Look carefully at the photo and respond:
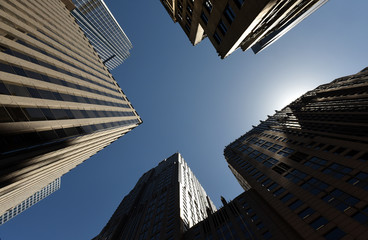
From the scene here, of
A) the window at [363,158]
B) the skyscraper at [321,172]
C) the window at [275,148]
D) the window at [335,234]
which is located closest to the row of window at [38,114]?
the skyscraper at [321,172]

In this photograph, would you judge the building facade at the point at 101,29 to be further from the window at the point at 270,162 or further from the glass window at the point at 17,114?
the window at the point at 270,162

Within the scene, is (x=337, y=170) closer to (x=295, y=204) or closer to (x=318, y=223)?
(x=295, y=204)

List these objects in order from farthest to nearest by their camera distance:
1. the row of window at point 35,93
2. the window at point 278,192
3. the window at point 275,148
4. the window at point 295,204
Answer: the window at point 275,148 < the window at point 278,192 < the window at point 295,204 < the row of window at point 35,93

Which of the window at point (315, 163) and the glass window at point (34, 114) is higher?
the glass window at point (34, 114)

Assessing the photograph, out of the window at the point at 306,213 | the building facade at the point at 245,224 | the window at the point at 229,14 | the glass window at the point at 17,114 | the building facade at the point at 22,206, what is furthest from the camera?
the building facade at the point at 22,206

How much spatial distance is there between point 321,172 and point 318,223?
9778 millimetres

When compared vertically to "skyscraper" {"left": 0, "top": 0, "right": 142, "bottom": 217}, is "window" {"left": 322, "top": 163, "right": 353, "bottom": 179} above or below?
below

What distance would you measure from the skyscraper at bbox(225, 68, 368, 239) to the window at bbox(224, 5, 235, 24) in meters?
25.6

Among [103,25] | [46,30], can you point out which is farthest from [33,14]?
[103,25]

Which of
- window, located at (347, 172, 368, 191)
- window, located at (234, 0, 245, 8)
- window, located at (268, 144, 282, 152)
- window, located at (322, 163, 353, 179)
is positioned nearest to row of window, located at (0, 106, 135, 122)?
window, located at (234, 0, 245, 8)

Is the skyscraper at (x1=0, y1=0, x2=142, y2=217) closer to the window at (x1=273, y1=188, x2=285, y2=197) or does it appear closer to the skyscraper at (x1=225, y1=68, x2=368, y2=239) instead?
the window at (x1=273, y1=188, x2=285, y2=197)

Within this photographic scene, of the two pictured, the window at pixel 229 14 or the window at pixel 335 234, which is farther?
the window at pixel 229 14

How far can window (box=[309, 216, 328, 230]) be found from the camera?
24.4m

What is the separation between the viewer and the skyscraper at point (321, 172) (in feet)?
77.4
